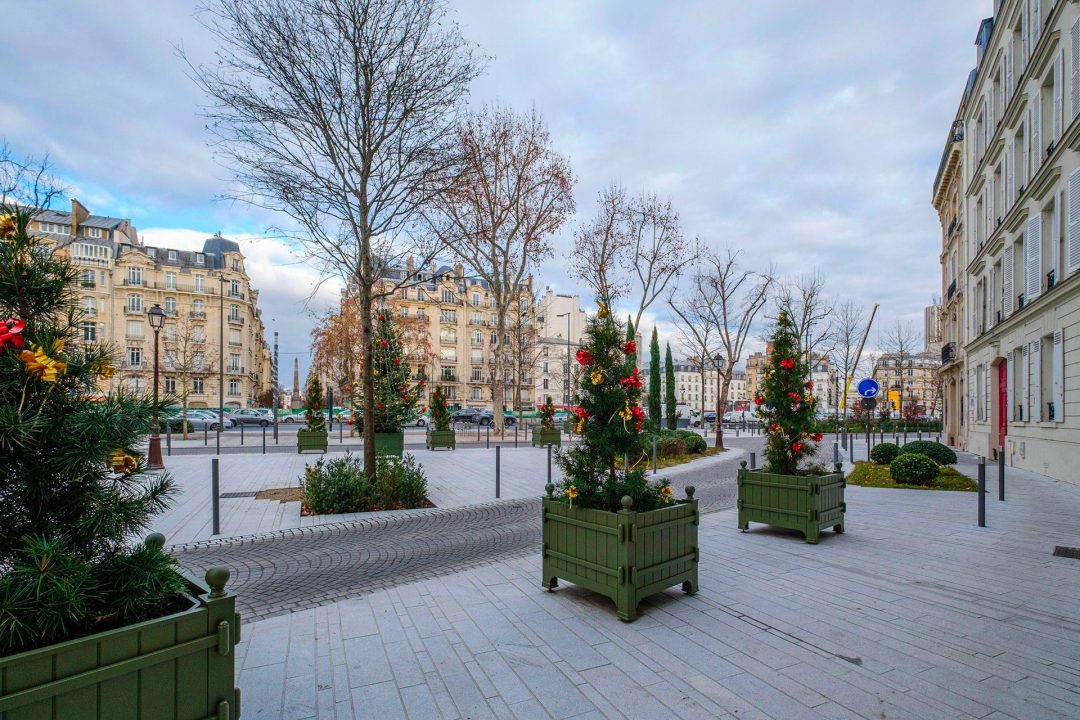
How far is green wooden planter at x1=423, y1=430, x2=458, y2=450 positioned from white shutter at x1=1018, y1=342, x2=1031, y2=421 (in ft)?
59.0

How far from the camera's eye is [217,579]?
2727 millimetres

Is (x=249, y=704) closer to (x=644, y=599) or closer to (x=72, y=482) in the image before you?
(x=72, y=482)

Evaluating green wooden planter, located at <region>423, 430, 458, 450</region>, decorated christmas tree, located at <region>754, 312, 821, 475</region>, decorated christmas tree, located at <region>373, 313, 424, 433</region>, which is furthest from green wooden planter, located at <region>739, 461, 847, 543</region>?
green wooden planter, located at <region>423, 430, 458, 450</region>

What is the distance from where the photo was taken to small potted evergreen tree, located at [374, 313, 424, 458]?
17875mm

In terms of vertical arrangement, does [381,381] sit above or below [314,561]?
above

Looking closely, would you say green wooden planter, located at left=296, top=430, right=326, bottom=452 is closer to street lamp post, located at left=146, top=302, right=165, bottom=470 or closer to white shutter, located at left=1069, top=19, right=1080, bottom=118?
street lamp post, located at left=146, top=302, right=165, bottom=470

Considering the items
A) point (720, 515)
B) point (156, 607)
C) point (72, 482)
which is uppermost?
point (72, 482)

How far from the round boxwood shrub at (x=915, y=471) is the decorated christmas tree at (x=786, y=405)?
668 centimetres

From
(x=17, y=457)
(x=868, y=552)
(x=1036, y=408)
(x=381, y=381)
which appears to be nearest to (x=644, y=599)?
(x=868, y=552)

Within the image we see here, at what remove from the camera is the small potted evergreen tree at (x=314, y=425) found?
18.9m

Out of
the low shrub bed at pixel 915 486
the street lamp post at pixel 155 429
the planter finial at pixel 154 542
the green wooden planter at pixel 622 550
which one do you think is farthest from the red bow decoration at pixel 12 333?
the low shrub bed at pixel 915 486

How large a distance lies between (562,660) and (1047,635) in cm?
379

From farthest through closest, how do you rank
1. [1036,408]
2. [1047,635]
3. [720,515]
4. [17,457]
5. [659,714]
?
[1036,408] → [720,515] → [1047,635] → [659,714] → [17,457]

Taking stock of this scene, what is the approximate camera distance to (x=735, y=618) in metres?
4.80
